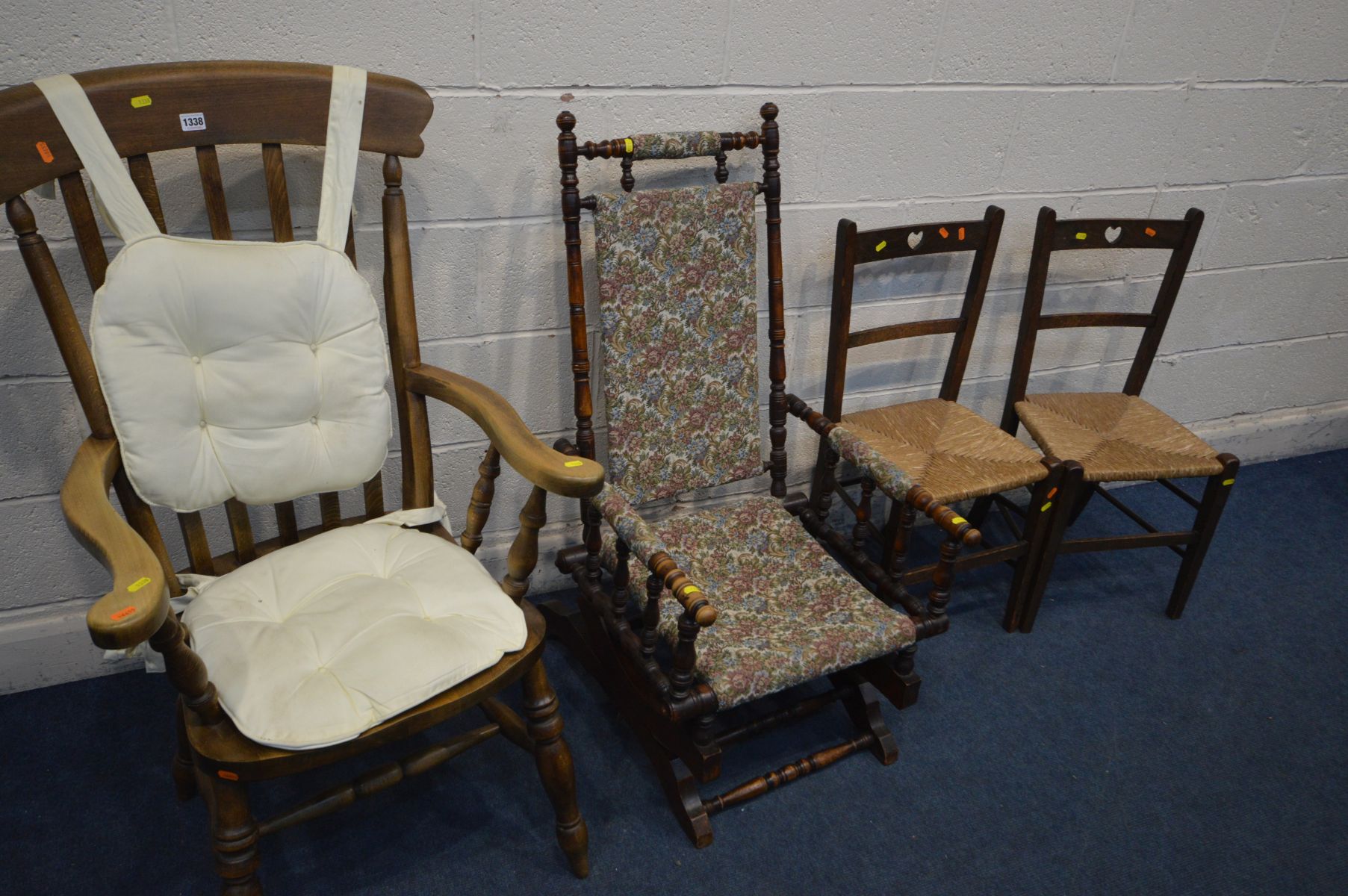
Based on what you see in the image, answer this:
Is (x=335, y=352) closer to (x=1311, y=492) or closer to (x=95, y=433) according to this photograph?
(x=95, y=433)

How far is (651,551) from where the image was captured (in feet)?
4.47

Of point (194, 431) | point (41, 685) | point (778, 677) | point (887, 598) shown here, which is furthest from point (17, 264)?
point (887, 598)

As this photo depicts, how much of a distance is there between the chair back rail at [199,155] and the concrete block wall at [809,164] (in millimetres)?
215

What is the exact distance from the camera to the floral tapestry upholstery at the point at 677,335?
1.63 meters

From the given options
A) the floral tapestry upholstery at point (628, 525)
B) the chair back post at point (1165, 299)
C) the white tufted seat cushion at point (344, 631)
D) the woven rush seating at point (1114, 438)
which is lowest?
the woven rush seating at point (1114, 438)

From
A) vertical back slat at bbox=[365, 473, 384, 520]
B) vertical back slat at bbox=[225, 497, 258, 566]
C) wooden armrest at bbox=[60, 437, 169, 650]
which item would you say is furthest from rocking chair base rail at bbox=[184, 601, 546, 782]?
vertical back slat at bbox=[365, 473, 384, 520]

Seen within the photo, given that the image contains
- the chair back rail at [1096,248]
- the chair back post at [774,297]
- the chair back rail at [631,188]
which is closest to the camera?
the chair back rail at [631,188]

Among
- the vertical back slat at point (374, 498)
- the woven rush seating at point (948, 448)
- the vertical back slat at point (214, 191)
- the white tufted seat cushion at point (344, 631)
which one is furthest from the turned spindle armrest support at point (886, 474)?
the vertical back slat at point (214, 191)

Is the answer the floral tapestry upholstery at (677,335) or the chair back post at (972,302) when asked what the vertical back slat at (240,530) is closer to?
the floral tapestry upholstery at (677,335)

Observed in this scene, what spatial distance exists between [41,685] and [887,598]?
5.85 feet

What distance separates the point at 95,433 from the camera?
124 cm

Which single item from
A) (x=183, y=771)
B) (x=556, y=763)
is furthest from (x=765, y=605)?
(x=183, y=771)

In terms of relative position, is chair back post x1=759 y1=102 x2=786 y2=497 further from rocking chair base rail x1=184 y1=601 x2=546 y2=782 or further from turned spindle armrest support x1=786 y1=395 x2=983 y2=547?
rocking chair base rail x1=184 y1=601 x2=546 y2=782

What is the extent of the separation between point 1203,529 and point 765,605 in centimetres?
119
